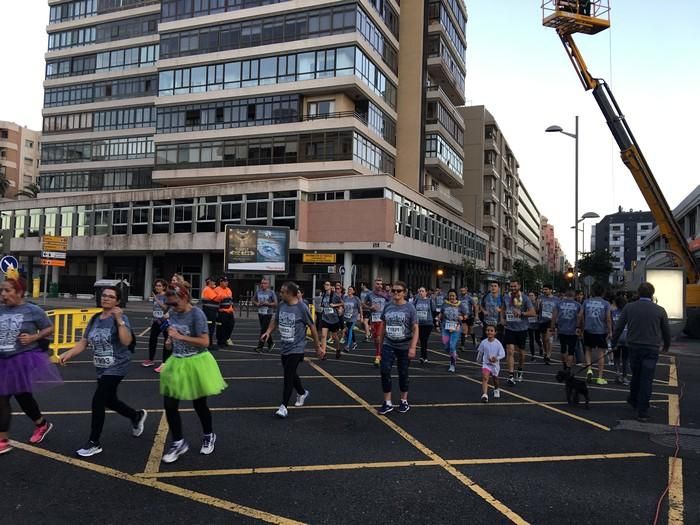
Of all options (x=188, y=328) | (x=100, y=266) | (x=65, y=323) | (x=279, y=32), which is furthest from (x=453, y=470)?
(x=100, y=266)

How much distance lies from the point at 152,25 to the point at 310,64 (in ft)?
73.1

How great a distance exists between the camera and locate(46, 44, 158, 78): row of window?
50750 millimetres

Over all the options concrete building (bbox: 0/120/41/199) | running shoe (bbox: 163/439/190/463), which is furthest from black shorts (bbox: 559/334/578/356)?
concrete building (bbox: 0/120/41/199)

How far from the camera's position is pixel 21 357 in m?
5.28

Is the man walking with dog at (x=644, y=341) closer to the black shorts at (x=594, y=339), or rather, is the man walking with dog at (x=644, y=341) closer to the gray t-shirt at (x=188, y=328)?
the black shorts at (x=594, y=339)

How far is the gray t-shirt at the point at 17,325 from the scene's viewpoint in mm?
5246

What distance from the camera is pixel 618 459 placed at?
5395 millimetres

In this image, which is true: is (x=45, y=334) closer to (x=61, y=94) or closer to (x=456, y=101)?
(x=456, y=101)

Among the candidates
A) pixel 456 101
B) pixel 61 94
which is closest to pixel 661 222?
pixel 456 101

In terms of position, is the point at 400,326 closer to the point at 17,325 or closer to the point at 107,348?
the point at 107,348

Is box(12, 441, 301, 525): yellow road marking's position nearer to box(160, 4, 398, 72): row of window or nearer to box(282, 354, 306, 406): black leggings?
box(282, 354, 306, 406): black leggings

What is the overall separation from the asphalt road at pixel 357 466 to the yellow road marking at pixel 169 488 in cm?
2

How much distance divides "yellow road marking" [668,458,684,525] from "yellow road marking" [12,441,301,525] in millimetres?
2873

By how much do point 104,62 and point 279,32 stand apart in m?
24.5
